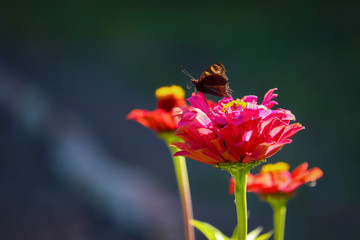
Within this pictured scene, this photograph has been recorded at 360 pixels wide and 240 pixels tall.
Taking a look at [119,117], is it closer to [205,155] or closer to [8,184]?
[8,184]

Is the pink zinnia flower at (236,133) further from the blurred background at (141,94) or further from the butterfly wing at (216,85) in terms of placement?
the blurred background at (141,94)

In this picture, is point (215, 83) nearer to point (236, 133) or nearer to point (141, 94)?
point (236, 133)

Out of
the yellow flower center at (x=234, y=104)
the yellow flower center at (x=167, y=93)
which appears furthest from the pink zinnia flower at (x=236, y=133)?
the yellow flower center at (x=167, y=93)

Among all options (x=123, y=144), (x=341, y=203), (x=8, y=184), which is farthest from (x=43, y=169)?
(x=341, y=203)

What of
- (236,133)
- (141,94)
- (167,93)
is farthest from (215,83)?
(141,94)

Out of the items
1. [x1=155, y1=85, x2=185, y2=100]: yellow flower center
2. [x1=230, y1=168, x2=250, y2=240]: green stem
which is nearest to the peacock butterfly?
[x1=230, y1=168, x2=250, y2=240]: green stem

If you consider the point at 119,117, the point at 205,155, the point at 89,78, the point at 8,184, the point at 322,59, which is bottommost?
the point at 205,155
